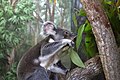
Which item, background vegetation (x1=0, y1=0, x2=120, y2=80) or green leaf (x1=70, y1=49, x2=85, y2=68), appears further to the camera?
background vegetation (x1=0, y1=0, x2=120, y2=80)

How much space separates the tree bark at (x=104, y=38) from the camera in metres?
1.82

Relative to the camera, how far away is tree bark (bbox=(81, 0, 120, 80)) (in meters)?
1.82

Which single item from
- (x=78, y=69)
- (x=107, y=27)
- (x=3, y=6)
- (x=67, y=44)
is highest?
(x=3, y=6)

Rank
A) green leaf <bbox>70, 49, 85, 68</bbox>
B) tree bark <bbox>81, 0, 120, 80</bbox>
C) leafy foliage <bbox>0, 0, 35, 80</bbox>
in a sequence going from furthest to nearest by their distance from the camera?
1. leafy foliage <bbox>0, 0, 35, 80</bbox>
2. green leaf <bbox>70, 49, 85, 68</bbox>
3. tree bark <bbox>81, 0, 120, 80</bbox>

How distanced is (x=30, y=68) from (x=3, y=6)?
824mm

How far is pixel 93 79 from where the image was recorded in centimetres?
224

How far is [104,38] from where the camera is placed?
1843 millimetres

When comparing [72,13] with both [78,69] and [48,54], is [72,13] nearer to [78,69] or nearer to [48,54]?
[48,54]

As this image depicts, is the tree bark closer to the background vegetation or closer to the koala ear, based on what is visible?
the koala ear

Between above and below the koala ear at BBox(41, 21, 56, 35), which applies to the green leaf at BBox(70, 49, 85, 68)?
below

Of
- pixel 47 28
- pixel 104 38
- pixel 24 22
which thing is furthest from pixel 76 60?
pixel 24 22

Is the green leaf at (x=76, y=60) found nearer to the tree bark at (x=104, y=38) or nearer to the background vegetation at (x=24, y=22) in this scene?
the tree bark at (x=104, y=38)

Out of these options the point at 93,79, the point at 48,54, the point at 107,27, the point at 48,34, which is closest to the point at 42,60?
the point at 48,54

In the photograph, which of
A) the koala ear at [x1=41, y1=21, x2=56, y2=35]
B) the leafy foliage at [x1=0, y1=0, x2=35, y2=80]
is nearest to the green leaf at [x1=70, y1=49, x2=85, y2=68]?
the koala ear at [x1=41, y1=21, x2=56, y2=35]
